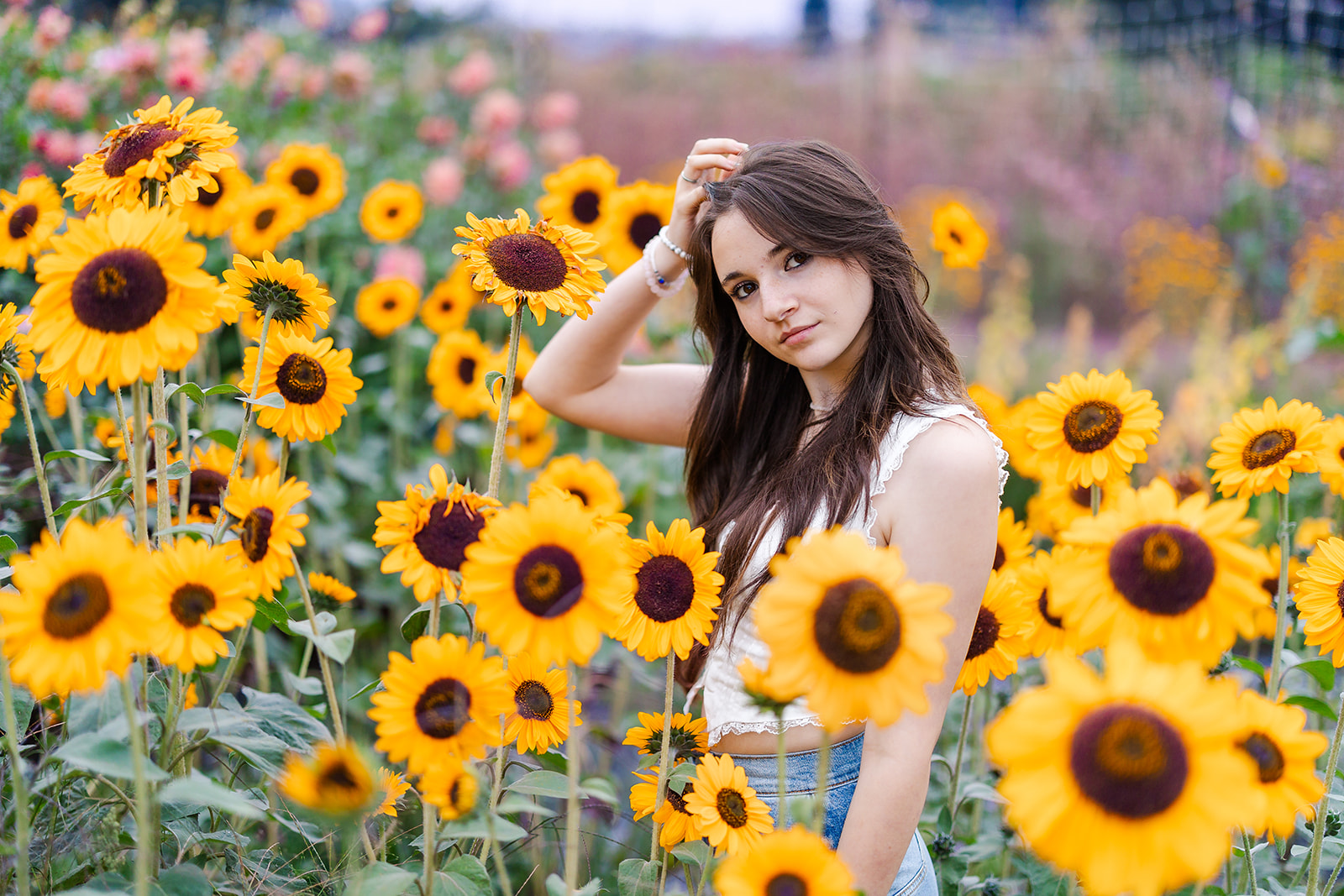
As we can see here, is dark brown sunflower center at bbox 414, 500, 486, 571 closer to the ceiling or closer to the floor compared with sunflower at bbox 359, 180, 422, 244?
closer to the floor

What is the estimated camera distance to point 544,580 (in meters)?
1.20

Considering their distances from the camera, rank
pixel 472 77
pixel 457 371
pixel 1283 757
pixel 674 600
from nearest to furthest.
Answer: pixel 1283 757, pixel 674 600, pixel 457 371, pixel 472 77

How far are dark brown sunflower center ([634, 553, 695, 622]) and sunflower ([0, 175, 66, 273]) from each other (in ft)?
3.77

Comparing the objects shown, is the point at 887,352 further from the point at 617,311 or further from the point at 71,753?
the point at 71,753

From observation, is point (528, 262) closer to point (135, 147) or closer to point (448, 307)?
point (135, 147)

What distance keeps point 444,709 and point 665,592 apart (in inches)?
13.4

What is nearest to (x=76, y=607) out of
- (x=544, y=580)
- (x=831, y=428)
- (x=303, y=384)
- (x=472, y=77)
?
(x=544, y=580)

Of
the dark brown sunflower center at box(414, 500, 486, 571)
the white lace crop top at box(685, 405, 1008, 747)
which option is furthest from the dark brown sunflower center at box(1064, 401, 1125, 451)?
the dark brown sunflower center at box(414, 500, 486, 571)

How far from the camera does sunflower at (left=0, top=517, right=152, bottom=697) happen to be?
108 centimetres

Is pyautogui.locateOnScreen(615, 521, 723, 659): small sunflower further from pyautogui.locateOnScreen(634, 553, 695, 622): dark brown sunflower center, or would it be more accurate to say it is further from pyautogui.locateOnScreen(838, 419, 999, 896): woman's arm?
pyautogui.locateOnScreen(838, 419, 999, 896): woman's arm

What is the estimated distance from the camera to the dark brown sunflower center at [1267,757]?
1.27 meters

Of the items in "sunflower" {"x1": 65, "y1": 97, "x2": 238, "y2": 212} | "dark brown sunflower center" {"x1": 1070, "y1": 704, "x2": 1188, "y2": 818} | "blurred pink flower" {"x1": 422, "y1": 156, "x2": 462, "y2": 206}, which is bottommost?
"dark brown sunflower center" {"x1": 1070, "y1": 704, "x2": 1188, "y2": 818}

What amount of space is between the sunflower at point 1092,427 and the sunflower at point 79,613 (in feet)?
4.93

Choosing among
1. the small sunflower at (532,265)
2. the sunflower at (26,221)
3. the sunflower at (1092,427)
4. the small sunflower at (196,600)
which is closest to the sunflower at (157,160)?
the sunflower at (26,221)
